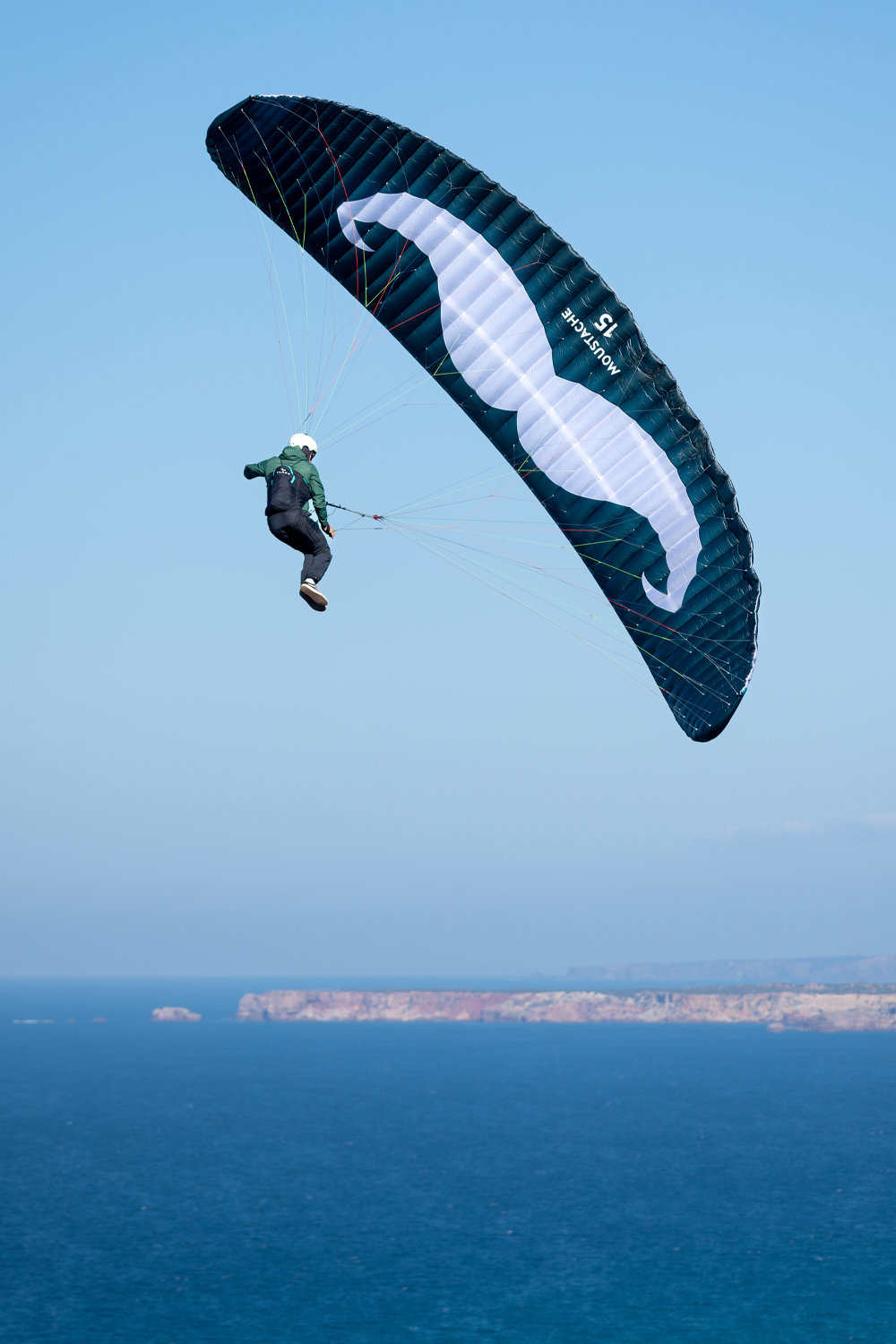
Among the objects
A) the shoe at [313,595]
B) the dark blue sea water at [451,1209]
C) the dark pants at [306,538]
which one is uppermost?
the dark pants at [306,538]

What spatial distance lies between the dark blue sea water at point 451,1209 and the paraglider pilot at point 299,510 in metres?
44.0

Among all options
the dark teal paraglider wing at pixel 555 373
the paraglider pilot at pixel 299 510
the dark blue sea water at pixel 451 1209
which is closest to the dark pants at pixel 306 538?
the paraglider pilot at pixel 299 510

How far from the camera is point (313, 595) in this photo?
12.4m

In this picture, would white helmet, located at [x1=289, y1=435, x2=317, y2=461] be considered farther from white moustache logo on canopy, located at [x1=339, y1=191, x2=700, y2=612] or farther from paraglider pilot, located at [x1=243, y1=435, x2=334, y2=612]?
white moustache logo on canopy, located at [x1=339, y1=191, x2=700, y2=612]

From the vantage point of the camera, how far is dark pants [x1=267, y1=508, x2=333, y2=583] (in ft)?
40.6

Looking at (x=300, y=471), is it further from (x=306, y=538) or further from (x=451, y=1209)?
(x=451, y=1209)

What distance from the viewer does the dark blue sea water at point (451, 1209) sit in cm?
4991

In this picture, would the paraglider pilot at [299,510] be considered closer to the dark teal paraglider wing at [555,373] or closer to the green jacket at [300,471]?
the green jacket at [300,471]

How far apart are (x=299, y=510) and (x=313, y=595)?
0.98 meters

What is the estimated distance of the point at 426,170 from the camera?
14297 millimetres

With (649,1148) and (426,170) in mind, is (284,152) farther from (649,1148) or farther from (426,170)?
(649,1148)

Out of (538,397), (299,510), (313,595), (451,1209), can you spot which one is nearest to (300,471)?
(299,510)

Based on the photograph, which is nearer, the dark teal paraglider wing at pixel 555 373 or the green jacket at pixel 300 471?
the green jacket at pixel 300 471

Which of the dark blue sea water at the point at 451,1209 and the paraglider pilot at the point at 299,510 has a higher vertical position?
the paraglider pilot at the point at 299,510
